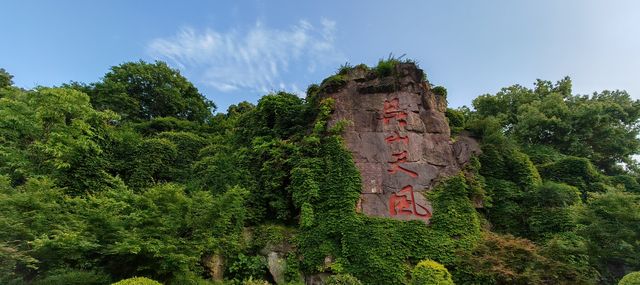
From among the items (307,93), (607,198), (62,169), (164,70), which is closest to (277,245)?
(307,93)

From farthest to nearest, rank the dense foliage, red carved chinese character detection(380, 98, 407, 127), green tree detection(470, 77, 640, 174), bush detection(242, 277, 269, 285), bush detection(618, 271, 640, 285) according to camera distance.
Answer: green tree detection(470, 77, 640, 174)
red carved chinese character detection(380, 98, 407, 127)
bush detection(242, 277, 269, 285)
the dense foliage
bush detection(618, 271, 640, 285)

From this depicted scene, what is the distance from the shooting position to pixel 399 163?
10594 mm

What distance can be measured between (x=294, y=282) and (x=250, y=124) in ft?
19.7

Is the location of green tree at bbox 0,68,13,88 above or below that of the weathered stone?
above

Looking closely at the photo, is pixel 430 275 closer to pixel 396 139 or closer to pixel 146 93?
pixel 396 139

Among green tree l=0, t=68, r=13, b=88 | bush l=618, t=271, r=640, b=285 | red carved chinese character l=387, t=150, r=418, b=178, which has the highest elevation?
green tree l=0, t=68, r=13, b=88

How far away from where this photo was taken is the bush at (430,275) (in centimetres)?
798

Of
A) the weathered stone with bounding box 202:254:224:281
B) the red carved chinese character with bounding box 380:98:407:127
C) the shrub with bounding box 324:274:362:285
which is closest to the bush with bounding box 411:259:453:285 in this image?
the shrub with bounding box 324:274:362:285

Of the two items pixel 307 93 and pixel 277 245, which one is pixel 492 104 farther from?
pixel 277 245

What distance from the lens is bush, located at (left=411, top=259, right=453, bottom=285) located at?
7977 mm

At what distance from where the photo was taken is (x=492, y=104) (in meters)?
19.8

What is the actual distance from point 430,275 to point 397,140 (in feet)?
13.6

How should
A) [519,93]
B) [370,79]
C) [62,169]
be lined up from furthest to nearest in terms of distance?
1. [519,93]
2. [370,79]
3. [62,169]

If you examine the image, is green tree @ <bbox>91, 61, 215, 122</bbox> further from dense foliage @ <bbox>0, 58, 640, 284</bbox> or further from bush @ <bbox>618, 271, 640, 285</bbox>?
bush @ <bbox>618, 271, 640, 285</bbox>
